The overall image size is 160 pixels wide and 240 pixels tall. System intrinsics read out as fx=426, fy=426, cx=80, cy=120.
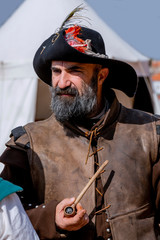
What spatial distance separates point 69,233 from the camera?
2539 mm

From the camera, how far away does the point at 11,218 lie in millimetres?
1783

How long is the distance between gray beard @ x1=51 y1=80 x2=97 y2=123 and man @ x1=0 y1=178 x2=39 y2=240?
933mm

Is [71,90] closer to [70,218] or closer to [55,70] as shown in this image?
[55,70]

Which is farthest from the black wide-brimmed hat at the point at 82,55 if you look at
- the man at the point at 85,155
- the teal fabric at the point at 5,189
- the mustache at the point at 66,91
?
the teal fabric at the point at 5,189

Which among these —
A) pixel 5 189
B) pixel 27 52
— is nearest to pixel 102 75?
pixel 5 189

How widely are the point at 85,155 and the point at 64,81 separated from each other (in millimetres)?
487

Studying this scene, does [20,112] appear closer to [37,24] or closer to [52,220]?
[37,24]

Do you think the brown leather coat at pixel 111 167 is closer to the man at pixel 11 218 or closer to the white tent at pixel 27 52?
the man at pixel 11 218

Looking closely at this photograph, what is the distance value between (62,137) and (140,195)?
618mm

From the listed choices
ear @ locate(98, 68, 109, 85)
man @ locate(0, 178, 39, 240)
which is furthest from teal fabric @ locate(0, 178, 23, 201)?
ear @ locate(98, 68, 109, 85)

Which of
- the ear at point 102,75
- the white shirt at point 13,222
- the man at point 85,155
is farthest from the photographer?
the ear at point 102,75

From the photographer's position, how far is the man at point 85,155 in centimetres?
259

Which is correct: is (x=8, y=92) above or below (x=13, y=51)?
below

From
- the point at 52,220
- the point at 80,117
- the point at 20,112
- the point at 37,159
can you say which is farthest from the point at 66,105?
the point at 20,112
